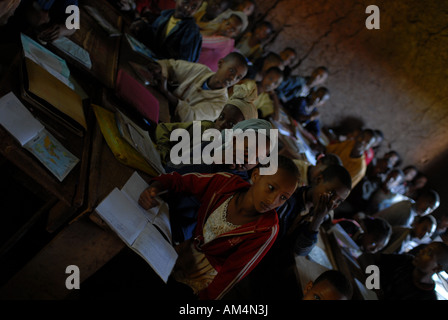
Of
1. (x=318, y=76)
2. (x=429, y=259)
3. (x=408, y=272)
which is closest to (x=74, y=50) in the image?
(x=429, y=259)

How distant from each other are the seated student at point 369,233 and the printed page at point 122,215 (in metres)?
2.46

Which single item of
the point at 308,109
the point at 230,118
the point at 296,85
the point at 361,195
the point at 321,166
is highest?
the point at 230,118

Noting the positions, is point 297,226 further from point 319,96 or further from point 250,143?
point 319,96

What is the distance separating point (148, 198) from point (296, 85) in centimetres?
414

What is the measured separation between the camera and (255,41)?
14.9 feet

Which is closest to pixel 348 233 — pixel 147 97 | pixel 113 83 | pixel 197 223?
pixel 197 223

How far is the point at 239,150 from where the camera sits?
4.68 ft

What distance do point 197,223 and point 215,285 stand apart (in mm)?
333

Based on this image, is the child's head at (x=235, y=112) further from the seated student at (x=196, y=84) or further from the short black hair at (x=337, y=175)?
the short black hair at (x=337, y=175)

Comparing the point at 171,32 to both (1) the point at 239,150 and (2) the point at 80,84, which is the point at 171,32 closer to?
(2) the point at 80,84

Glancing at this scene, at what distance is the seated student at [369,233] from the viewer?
2.73 m

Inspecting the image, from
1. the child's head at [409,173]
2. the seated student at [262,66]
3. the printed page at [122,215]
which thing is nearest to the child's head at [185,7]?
the seated student at [262,66]

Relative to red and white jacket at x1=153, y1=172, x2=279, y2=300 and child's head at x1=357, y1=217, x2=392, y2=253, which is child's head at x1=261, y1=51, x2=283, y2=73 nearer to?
child's head at x1=357, y1=217, x2=392, y2=253
